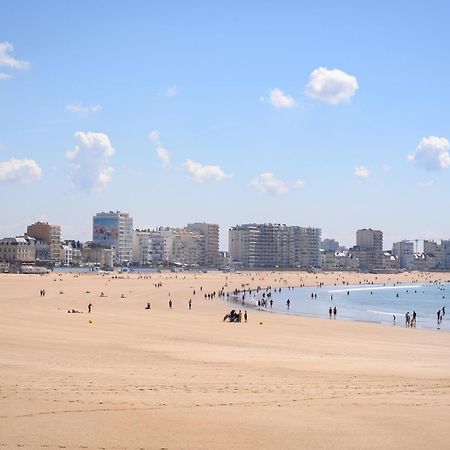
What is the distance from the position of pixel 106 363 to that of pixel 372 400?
790cm

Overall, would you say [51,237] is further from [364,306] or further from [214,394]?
[214,394]

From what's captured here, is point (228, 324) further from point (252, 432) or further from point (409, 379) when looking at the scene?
point (252, 432)

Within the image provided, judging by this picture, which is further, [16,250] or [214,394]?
[16,250]

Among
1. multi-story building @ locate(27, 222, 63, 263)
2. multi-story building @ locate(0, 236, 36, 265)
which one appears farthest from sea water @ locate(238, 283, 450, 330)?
multi-story building @ locate(27, 222, 63, 263)

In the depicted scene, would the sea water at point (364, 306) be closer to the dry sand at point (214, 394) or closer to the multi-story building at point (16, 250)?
the dry sand at point (214, 394)

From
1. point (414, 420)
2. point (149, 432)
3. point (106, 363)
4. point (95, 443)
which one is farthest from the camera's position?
point (106, 363)

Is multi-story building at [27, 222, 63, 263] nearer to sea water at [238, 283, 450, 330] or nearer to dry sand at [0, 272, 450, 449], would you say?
sea water at [238, 283, 450, 330]

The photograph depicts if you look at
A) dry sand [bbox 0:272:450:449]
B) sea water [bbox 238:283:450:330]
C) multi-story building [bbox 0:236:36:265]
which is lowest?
sea water [bbox 238:283:450:330]

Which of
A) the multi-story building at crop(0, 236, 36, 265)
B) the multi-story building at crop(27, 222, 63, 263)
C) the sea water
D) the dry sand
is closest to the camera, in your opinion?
the dry sand

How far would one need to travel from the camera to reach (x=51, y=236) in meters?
196

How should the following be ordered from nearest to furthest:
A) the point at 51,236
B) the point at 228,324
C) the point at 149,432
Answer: the point at 149,432 → the point at 228,324 → the point at 51,236

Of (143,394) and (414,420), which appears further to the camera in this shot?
(143,394)

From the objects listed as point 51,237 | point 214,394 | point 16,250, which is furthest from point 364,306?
point 51,237

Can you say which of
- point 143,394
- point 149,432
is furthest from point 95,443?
point 143,394
